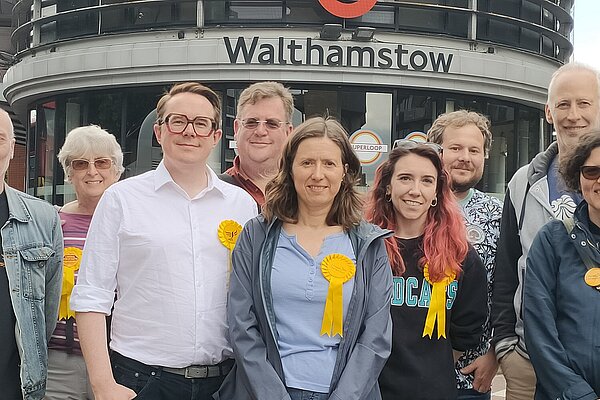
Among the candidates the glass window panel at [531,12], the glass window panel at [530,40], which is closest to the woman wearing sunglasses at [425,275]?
the glass window panel at [530,40]

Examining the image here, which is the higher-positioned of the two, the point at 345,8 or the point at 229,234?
the point at 345,8

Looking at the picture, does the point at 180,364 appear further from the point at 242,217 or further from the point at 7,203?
the point at 7,203

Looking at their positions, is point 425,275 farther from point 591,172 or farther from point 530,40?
point 530,40

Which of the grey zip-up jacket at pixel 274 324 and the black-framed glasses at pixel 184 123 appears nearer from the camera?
the grey zip-up jacket at pixel 274 324

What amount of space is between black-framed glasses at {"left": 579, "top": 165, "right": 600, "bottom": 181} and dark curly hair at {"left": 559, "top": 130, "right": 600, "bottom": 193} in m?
0.06

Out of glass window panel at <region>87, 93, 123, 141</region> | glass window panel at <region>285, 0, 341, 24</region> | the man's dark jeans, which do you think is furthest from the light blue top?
glass window panel at <region>87, 93, 123, 141</region>

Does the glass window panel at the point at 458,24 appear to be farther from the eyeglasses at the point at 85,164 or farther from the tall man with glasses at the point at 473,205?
the eyeglasses at the point at 85,164

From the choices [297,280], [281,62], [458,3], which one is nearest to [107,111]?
[281,62]

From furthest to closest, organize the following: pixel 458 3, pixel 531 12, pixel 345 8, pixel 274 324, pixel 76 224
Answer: pixel 531 12 → pixel 458 3 → pixel 345 8 → pixel 76 224 → pixel 274 324

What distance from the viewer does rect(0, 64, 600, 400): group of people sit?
3064mm

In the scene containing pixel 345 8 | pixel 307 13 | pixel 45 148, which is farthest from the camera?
pixel 45 148

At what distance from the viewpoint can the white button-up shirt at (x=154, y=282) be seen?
3.15m

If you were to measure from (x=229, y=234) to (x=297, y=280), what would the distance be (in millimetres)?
471

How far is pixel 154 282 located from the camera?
3.17 m
